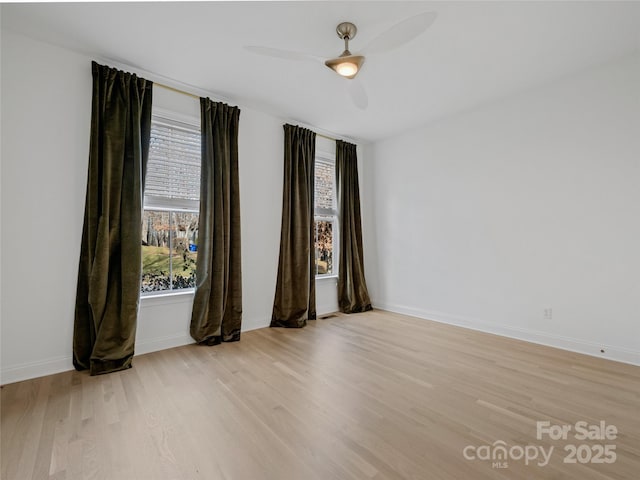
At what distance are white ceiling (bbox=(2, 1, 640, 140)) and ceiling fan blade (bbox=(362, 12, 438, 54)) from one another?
1.01ft

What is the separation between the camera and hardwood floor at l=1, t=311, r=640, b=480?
147 centimetres

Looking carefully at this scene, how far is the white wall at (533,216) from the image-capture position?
9.16 ft

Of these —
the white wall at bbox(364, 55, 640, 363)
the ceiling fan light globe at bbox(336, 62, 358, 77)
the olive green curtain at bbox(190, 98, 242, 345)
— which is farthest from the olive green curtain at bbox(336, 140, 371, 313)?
the ceiling fan light globe at bbox(336, 62, 358, 77)

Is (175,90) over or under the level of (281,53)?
over

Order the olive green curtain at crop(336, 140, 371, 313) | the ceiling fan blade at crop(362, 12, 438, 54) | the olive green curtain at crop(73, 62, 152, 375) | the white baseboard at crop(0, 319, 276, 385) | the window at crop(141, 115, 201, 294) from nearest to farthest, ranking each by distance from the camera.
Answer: the ceiling fan blade at crop(362, 12, 438, 54)
the white baseboard at crop(0, 319, 276, 385)
the olive green curtain at crop(73, 62, 152, 375)
the window at crop(141, 115, 201, 294)
the olive green curtain at crop(336, 140, 371, 313)

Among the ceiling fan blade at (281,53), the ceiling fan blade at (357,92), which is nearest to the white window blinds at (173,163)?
the ceiling fan blade at (281,53)

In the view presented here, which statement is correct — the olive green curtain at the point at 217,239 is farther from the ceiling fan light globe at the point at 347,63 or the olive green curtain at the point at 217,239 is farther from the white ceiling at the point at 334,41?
the ceiling fan light globe at the point at 347,63

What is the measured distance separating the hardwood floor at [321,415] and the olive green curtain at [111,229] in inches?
10.6

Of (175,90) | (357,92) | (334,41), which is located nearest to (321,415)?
(357,92)

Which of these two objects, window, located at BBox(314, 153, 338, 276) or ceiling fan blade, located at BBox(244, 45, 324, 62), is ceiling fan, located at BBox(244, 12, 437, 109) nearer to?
ceiling fan blade, located at BBox(244, 45, 324, 62)

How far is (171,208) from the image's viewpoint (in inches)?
126

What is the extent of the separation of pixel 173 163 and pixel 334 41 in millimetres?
2012

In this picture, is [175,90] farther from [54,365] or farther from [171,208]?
[54,365]

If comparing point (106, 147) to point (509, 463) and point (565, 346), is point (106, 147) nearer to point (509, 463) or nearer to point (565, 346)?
point (509, 463)
